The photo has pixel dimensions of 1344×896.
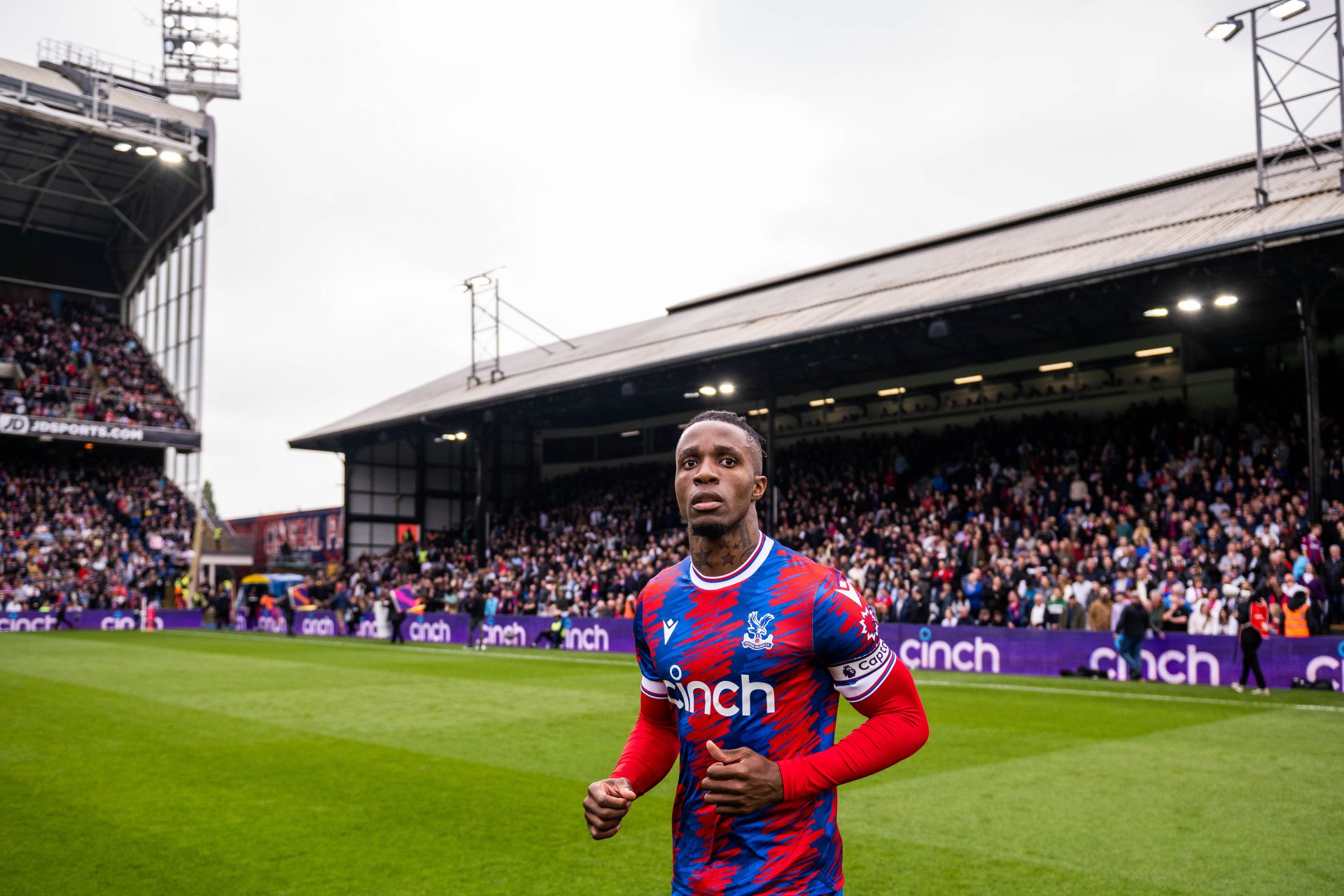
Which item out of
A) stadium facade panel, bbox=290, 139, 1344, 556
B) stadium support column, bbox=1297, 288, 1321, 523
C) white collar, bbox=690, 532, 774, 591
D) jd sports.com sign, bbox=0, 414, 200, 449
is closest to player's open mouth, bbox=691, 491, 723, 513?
white collar, bbox=690, 532, 774, 591

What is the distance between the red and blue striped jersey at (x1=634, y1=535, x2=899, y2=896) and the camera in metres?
3.02

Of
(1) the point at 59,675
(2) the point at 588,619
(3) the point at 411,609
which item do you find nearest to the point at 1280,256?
(2) the point at 588,619

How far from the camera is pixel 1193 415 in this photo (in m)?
29.5

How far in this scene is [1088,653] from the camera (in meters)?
20.8

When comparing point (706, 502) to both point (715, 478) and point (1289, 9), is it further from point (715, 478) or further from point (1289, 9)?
point (1289, 9)

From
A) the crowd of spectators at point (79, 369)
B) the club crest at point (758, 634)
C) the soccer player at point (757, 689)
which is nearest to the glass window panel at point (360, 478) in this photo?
the crowd of spectators at point (79, 369)

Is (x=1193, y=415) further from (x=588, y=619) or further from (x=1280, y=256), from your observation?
(x=588, y=619)

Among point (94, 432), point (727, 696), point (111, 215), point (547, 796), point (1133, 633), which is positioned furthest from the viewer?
point (111, 215)

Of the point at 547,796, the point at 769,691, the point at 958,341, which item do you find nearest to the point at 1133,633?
the point at 547,796

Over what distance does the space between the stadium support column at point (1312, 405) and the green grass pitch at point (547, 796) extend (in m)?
4.89

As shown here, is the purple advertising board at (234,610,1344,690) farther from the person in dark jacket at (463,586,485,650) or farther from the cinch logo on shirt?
the cinch logo on shirt

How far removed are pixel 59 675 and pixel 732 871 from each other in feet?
69.2

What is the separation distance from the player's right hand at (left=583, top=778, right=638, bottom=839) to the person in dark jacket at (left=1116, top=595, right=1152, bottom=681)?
60.0ft

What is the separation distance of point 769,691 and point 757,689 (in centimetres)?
3
